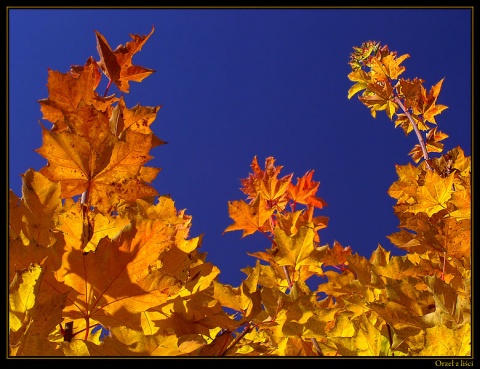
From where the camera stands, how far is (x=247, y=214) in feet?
4.74

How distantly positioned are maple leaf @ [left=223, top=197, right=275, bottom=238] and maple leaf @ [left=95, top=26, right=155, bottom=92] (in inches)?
19.8

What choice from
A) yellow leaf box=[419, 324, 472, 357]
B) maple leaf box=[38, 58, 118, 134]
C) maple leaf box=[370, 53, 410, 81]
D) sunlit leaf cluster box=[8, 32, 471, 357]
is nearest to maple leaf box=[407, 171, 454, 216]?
sunlit leaf cluster box=[8, 32, 471, 357]

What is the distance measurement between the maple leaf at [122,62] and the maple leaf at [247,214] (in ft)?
1.65

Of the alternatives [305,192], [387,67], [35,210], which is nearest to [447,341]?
[35,210]

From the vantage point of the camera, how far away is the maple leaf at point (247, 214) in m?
1.43

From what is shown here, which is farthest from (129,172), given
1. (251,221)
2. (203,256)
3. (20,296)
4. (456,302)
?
(456,302)

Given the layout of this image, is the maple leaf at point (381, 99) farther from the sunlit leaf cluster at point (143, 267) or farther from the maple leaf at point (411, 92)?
the sunlit leaf cluster at point (143, 267)

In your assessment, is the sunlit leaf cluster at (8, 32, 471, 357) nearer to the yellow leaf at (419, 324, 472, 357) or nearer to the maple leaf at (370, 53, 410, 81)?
the yellow leaf at (419, 324, 472, 357)

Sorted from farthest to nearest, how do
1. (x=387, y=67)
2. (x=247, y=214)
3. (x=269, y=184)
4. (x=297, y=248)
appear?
1. (x=387, y=67)
2. (x=269, y=184)
3. (x=247, y=214)
4. (x=297, y=248)

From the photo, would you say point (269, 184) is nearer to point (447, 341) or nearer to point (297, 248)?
point (297, 248)

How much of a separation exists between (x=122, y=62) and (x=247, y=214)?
24.4 inches

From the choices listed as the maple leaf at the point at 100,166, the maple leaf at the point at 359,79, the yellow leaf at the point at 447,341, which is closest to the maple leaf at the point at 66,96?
the maple leaf at the point at 100,166

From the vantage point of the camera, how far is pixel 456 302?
41.4 inches

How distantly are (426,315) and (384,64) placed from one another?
142cm
